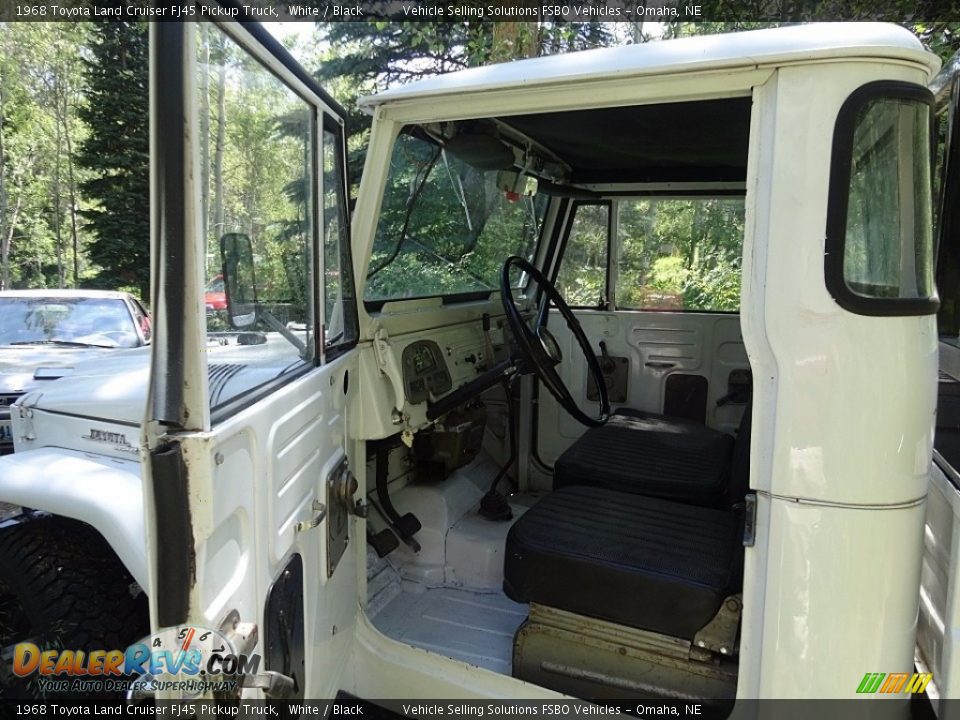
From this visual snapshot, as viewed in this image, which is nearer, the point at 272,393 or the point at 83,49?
the point at 272,393

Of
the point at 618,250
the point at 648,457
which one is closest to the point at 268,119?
the point at 648,457

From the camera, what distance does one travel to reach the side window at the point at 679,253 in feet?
11.0

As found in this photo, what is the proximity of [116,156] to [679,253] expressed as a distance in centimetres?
1514

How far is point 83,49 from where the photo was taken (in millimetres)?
17219

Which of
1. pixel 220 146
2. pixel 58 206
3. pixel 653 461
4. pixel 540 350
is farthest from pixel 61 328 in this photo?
pixel 58 206

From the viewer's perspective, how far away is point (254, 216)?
1277mm

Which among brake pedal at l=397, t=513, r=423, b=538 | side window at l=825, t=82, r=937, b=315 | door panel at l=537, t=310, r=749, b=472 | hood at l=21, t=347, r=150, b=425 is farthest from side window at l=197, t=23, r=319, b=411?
door panel at l=537, t=310, r=749, b=472

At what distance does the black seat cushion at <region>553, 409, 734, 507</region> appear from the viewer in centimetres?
252

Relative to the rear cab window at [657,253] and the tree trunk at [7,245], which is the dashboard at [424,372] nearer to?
the rear cab window at [657,253]

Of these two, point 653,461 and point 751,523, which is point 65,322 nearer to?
point 653,461

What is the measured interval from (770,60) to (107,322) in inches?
248

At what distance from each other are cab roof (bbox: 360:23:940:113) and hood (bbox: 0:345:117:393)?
13.0 feet

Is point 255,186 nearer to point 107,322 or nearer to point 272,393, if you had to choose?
point 272,393

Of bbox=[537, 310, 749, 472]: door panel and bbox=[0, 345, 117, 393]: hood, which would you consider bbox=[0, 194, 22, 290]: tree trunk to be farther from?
bbox=[537, 310, 749, 472]: door panel
